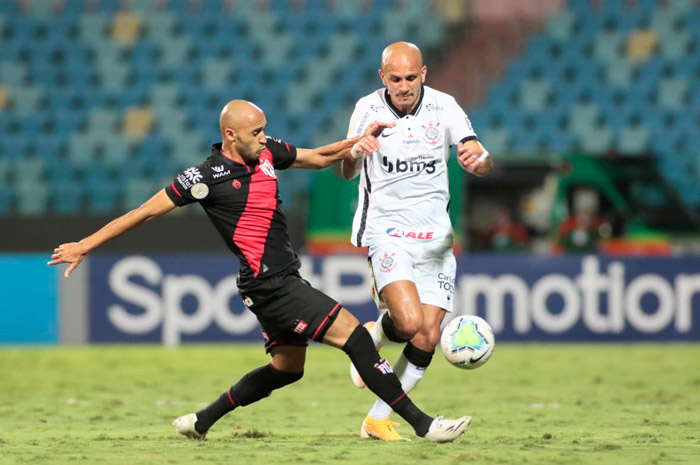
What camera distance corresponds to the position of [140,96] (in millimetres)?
18078

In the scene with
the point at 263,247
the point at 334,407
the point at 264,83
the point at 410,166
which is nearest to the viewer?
the point at 263,247

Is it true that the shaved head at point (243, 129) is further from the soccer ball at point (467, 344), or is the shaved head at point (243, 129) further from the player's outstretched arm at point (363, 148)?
the soccer ball at point (467, 344)

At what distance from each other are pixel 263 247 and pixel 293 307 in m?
0.39

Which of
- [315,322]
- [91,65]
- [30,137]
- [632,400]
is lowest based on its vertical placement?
[632,400]

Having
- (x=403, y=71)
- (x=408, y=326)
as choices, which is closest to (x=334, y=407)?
(x=408, y=326)

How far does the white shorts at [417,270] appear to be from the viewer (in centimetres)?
665

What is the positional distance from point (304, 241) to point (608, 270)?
4474mm

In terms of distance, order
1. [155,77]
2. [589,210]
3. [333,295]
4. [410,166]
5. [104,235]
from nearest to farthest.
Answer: [104,235], [410,166], [333,295], [589,210], [155,77]

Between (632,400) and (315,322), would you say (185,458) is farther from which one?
(632,400)

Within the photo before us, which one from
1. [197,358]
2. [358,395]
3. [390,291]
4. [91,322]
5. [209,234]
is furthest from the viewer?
[209,234]

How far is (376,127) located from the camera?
258 inches

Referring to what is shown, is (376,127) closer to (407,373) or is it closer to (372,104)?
(372,104)

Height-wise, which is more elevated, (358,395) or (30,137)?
(30,137)

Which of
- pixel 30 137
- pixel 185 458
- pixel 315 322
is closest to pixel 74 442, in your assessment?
pixel 185 458
